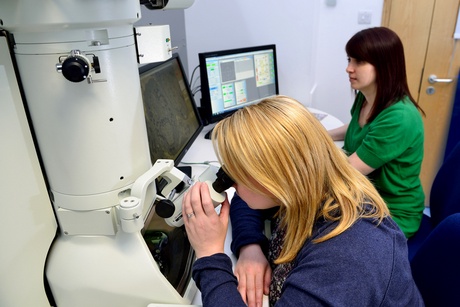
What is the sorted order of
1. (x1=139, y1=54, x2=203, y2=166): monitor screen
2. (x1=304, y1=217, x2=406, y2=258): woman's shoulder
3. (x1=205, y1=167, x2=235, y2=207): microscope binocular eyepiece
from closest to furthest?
(x1=304, y1=217, x2=406, y2=258): woman's shoulder
(x1=205, y1=167, x2=235, y2=207): microscope binocular eyepiece
(x1=139, y1=54, x2=203, y2=166): monitor screen

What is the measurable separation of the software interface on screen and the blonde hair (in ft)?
3.52

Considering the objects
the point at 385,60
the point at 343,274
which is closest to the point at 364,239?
the point at 343,274

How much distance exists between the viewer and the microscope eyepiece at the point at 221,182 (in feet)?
2.45

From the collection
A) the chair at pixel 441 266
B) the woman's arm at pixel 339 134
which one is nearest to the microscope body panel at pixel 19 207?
the chair at pixel 441 266

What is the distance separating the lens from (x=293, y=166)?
69 cm

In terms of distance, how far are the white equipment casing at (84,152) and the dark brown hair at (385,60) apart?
111 cm

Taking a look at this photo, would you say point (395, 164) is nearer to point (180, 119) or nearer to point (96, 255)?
point (180, 119)

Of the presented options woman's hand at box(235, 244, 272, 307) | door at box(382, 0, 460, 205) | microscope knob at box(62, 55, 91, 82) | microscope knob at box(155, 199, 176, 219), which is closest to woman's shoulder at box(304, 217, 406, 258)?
woman's hand at box(235, 244, 272, 307)

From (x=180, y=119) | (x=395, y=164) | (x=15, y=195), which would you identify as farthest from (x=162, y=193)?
(x=395, y=164)

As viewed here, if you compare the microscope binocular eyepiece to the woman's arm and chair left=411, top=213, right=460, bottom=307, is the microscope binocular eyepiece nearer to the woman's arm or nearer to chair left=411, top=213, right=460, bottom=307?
chair left=411, top=213, right=460, bottom=307

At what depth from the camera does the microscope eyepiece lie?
2.45 feet

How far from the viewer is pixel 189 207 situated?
0.77 metres

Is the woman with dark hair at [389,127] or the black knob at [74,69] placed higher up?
the black knob at [74,69]

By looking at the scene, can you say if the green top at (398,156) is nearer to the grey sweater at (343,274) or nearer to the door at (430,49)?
the grey sweater at (343,274)
